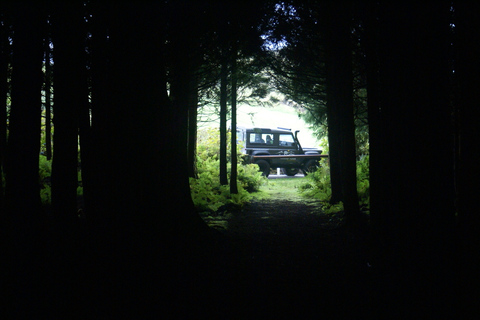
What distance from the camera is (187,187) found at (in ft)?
A: 16.5

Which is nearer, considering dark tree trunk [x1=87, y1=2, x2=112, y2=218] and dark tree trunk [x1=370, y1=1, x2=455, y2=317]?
dark tree trunk [x1=370, y1=1, x2=455, y2=317]

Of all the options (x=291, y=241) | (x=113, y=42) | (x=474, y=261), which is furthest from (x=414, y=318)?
(x=113, y=42)

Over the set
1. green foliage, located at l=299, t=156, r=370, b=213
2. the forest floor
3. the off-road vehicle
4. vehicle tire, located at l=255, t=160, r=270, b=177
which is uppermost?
the off-road vehicle

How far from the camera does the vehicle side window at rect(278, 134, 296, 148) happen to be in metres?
18.8

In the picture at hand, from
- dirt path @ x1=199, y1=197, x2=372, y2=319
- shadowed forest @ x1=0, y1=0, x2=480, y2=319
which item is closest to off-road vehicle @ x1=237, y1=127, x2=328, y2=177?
dirt path @ x1=199, y1=197, x2=372, y2=319

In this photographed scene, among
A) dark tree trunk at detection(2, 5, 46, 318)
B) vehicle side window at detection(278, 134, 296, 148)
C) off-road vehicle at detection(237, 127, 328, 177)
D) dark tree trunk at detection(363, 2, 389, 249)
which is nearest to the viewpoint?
dark tree trunk at detection(2, 5, 46, 318)

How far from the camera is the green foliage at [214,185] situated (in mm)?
8558

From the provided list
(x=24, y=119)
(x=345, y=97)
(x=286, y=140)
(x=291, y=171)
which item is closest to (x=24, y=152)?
(x=24, y=119)

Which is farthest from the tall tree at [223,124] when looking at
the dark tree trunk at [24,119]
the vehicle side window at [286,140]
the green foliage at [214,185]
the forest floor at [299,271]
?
the vehicle side window at [286,140]

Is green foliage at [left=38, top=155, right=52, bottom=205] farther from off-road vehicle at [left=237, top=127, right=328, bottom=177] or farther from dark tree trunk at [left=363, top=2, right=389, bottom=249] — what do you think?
off-road vehicle at [left=237, top=127, right=328, bottom=177]

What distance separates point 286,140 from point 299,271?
1541cm

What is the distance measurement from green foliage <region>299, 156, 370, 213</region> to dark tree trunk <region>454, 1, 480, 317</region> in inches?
176

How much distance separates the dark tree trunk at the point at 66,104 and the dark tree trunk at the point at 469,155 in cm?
409

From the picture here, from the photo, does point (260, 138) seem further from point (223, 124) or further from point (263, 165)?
point (223, 124)
